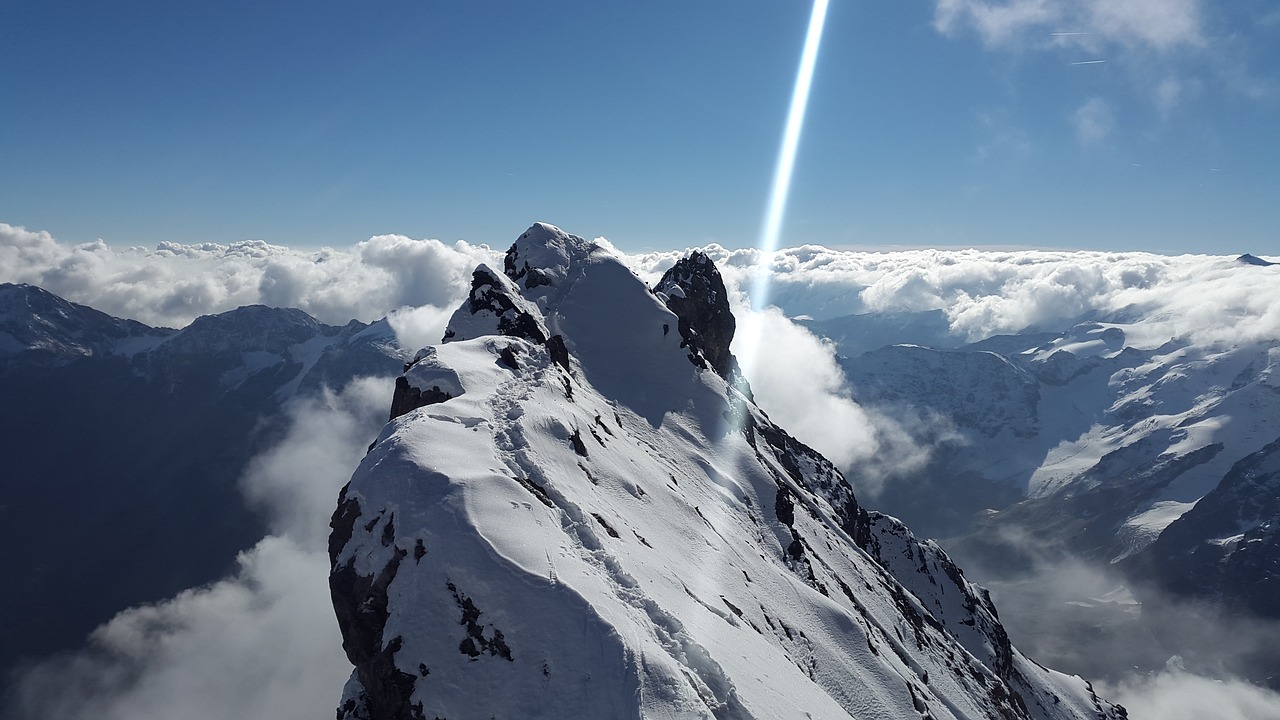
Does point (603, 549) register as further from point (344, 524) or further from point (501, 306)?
point (501, 306)

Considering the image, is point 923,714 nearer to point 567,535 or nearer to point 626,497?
point 626,497

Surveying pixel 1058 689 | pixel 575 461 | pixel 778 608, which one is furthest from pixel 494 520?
pixel 1058 689

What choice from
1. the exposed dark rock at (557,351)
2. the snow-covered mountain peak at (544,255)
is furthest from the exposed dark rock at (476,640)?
the snow-covered mountain peak at (544,255)

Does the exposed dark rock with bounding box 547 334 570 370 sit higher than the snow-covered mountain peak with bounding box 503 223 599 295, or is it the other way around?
the snow-covered mountain peak with bounding box 503 223 599 295

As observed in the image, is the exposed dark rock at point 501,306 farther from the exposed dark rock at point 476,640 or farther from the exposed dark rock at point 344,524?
the exposed dark rock at point 476,640

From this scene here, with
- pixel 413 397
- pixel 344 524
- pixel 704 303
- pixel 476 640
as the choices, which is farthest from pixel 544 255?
pixel 476 640

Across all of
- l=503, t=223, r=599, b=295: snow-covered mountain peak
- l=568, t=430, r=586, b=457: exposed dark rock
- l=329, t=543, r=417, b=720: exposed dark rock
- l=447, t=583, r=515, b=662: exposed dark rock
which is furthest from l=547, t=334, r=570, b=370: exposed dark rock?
l=447, t=583, r=515, b=662: exposed dark rock

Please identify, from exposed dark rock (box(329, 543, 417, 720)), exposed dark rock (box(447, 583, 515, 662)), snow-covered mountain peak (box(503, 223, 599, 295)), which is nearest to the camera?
exposed dark rock (box(329, 543, 417, 720))

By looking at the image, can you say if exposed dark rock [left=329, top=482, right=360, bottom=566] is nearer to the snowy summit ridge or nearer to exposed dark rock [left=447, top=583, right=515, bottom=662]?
the snowy summit ridge

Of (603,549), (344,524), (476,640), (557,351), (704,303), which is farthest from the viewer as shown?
(704,303)
